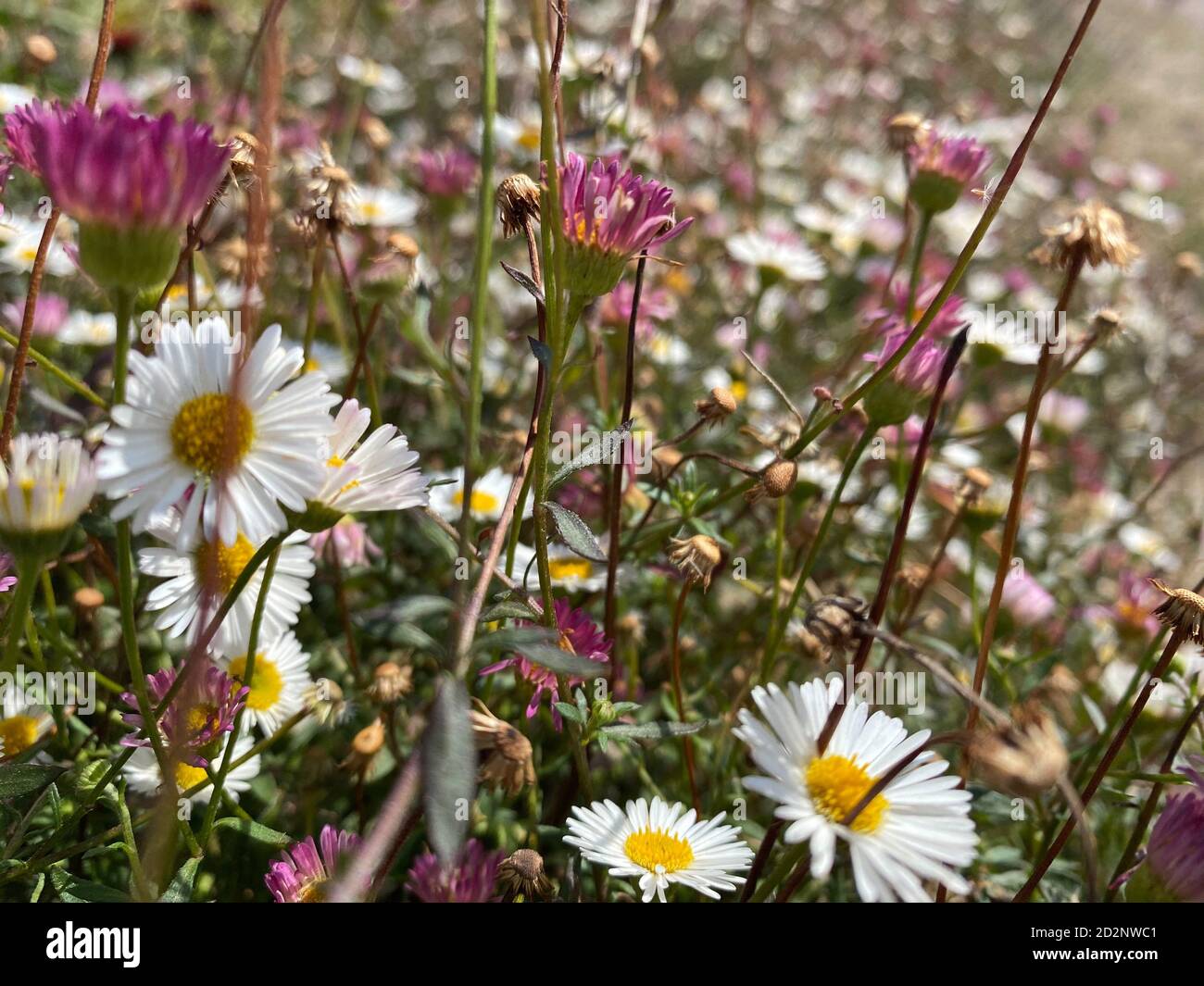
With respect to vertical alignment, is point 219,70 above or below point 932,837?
above

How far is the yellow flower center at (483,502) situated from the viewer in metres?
1.23

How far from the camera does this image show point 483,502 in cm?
125

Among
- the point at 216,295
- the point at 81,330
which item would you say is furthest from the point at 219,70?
the point at 216,295

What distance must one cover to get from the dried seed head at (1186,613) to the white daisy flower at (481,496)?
27.6 inches

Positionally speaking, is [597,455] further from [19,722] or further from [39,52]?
[39,52]

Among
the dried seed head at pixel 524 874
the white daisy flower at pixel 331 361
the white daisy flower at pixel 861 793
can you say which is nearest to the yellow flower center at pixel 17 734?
the dried seed head at pixel 524 874

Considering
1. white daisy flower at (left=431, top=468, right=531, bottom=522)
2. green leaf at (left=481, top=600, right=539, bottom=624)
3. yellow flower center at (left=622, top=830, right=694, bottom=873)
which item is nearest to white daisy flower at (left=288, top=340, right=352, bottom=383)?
white daisy flower at (left=431, top=468, right=531, bottom=522)

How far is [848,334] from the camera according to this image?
7.17 feet

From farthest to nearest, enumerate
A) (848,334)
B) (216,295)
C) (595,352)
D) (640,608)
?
1. (848,334)
2. (640,608)
3. (216,295)
4. (595,352)

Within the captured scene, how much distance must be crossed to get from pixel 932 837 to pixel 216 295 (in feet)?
3.32

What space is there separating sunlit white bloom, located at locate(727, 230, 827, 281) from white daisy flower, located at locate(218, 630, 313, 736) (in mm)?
1026

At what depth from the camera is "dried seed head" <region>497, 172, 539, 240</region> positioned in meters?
0.80

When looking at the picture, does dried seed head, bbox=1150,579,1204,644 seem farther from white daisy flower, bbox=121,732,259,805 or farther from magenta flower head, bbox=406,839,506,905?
white daisy flower, bbox=121,732,259,805
